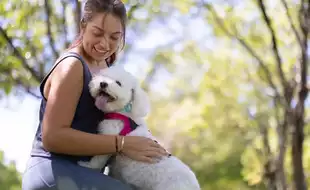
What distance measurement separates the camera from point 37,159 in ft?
7.01

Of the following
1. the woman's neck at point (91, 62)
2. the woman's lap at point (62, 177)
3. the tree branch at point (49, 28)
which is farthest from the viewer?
the tree branch at point (49, 28)

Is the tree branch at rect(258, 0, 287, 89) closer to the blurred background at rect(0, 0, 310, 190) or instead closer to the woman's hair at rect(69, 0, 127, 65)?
the blurred background at rect(0, 0, 310, 190)

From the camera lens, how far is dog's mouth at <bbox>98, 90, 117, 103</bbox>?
2.22 m

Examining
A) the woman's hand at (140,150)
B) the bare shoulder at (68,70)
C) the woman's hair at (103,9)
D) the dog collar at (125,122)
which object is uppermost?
the woman's hair at (103,9)

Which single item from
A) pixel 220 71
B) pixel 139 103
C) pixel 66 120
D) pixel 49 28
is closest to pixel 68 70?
Answer: pixel 66 120

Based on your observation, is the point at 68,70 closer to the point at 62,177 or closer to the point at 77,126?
the point at 77,126

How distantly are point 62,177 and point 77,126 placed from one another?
0.20 metres

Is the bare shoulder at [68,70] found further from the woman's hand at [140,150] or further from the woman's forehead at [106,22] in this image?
the woman's hand at [140,150]

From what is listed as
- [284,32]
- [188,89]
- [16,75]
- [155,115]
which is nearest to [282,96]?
[284,32]

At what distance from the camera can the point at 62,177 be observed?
6.76 ft

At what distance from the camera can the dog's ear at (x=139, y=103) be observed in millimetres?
2377

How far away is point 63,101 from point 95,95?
18 cm

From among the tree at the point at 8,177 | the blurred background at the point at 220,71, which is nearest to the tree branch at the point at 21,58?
the blurred background at the point at 220,71

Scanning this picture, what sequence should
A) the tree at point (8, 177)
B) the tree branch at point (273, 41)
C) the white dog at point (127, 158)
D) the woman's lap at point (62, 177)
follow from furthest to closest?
the tree at point (8, 177)
the tree branch at point (273, 41)
the white dog at point (127, 158)
the woman's lap at point (62, 177)
